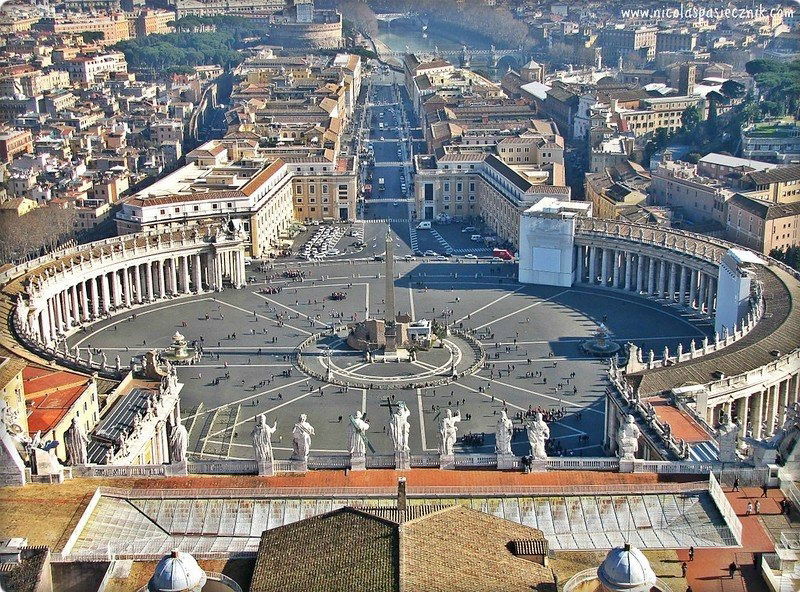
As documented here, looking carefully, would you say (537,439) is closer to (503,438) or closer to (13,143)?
(503,438)

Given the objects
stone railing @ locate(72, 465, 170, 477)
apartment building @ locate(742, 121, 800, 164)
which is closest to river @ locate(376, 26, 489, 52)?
apartment building @ locate(742, 121, 800, 164)

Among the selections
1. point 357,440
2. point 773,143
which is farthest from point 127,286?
point 773,143

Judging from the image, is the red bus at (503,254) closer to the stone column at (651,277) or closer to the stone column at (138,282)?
the stone column at (651,277)

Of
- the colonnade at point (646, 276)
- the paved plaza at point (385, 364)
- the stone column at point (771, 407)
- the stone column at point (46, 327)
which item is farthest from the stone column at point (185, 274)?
the stone column at point (771, 407)

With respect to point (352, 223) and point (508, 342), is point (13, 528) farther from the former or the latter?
point (352, 223)

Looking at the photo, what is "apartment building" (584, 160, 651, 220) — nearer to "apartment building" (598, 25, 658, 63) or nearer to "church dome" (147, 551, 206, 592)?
"church dome" (147, 551, 206, 592)

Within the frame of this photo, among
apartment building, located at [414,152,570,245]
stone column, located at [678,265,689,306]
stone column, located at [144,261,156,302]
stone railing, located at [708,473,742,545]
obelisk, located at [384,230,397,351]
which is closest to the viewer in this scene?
stone railing, located at [708,473,742,545]

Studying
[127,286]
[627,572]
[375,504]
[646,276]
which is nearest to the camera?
[627,572]
